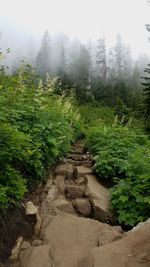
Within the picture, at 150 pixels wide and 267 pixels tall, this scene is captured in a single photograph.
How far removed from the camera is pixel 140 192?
6723mm

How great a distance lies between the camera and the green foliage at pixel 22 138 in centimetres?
A: 462

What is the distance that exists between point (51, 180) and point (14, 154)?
2783 mm

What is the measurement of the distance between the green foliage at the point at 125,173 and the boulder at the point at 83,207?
47cm

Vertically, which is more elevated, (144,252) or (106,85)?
(106,85)

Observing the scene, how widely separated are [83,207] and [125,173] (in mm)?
1478

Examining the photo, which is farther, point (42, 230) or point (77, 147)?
point (77, 147)

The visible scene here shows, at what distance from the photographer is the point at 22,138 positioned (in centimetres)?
467

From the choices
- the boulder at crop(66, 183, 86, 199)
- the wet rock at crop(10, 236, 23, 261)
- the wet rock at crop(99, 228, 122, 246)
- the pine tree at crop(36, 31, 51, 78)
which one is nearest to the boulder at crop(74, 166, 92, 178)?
the boulder at crop(66, 183, 86, 199)

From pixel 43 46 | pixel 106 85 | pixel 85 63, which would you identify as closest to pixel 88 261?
pixel 106 85

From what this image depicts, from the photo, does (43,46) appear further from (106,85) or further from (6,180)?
(6,180)

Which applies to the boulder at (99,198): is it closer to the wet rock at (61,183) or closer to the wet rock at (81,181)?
the wet rock at (81,181)

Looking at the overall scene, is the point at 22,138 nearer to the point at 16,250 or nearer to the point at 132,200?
the point at 16,250

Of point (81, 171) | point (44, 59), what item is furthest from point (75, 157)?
point (44, 59)

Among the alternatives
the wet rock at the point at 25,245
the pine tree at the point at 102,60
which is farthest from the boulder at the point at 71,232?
the pine tree at the point at 102,60
